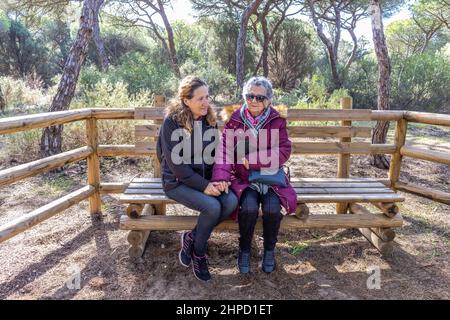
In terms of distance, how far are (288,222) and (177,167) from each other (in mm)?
1039

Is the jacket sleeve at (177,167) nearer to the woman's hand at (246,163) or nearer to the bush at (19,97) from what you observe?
the woman's hand at (246,163)

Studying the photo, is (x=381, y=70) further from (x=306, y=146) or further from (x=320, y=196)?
(x=320, y=196)

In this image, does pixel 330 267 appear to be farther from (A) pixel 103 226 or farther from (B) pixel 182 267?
(A) pixel 103 226

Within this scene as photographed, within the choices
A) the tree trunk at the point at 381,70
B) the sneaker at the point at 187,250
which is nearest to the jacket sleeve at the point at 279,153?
the sneaker at the point at 187,250

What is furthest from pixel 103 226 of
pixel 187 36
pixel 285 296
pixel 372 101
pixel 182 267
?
pixel 187 36

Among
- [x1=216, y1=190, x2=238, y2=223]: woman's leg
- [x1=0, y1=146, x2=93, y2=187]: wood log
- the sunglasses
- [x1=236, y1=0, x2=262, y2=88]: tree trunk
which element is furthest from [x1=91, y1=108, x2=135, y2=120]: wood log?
[x1=236, y1=0, x2=262, y2=88]: tree trunk

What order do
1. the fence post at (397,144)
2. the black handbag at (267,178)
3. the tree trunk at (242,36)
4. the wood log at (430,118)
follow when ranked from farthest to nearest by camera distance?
the tree trunk at (242,36)
the fence post at (397,144)
the wood log at (430,118)
the black handbag at (267,178)

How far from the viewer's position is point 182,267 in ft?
10.6

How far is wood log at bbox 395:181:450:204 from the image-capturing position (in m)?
4.12

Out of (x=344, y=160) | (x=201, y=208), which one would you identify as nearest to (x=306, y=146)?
(x=344, y=160)

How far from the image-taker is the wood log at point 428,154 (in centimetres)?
399

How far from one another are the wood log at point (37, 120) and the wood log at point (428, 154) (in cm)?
343

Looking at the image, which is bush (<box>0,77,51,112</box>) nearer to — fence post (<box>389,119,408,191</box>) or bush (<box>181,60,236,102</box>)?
bush (<box>181,60,236,102</box>)

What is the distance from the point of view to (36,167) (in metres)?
3.31
